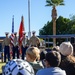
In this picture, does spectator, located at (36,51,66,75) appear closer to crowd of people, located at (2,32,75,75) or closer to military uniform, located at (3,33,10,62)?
crowd of people, located at (2,32,75,75)

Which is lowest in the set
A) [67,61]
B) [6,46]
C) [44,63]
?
[6,46]

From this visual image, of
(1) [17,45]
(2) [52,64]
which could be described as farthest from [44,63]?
(1) [17,45]

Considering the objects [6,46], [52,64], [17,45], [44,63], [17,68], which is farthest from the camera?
[17,45]

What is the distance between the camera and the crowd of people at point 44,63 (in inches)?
147

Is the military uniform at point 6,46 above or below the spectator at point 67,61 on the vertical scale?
below

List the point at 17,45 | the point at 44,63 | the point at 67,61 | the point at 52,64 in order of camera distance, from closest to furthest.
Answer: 1. the point at 52,64
2. the point at 44,63
3. the point at 67,61
4. the point at 17,45

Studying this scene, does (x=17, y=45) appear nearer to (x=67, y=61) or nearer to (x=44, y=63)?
(x=67, y=61)

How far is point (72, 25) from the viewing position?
66625 mm

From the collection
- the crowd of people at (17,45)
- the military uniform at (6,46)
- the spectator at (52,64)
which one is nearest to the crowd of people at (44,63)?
the spectator at (52,64)

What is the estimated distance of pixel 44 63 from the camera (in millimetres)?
4613

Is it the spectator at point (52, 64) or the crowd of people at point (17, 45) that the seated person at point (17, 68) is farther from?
the crowd of people at point (17, 45)

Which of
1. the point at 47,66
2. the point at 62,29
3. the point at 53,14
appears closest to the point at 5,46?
the point at 47,66

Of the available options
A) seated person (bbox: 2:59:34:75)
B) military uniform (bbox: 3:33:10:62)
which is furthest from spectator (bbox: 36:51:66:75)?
military uniform (bbox: 3:33:10:62)

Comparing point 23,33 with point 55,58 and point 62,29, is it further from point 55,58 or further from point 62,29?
point 62,29
